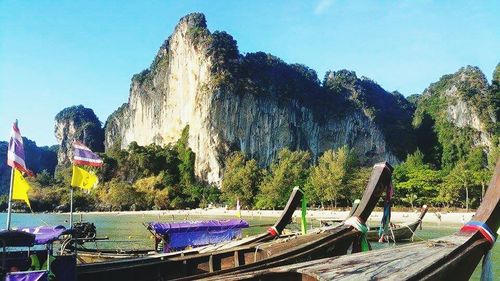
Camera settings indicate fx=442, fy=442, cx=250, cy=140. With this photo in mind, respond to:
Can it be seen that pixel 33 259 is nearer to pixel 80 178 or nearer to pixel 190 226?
pixel 80 178

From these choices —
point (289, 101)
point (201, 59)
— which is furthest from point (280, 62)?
point (201, 59)

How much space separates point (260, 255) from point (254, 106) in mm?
82742

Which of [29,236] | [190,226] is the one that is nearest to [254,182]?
[190,226]

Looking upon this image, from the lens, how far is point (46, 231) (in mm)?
8992

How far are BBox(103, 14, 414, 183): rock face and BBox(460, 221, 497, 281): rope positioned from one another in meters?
84.1

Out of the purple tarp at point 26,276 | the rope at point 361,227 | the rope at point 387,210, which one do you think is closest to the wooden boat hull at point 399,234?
the rope at point 387,210

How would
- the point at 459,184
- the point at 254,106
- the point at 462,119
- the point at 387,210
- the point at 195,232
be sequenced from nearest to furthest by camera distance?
the point at 387,210 → the point at 195,232 → the point at 459,184 → the point at 462,119 → the point at 254,106

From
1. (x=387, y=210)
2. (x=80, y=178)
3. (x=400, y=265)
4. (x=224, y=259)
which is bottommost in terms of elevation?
(x=224, y=259)

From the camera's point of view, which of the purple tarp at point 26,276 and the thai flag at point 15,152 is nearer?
the purple tarp at point 26,276

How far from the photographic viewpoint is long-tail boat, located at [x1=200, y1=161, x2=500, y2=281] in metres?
4.44

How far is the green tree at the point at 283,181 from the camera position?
66938mm

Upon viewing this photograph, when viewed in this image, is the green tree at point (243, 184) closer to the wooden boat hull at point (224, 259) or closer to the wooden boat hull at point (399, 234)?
the wooden boat hull at point (399, 234)

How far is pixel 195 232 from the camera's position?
16.1 m

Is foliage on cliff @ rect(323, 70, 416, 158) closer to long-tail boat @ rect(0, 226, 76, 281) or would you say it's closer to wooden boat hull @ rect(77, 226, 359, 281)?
wooden boat hull @ rect(77, 226, 359, 281)
